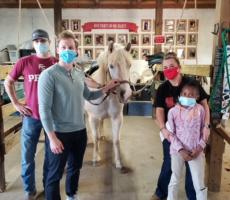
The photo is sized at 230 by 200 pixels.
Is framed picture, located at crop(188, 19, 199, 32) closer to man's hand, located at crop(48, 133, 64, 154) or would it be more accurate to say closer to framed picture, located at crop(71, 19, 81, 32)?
framed picture, located at crop(71, 19, 81, 32)

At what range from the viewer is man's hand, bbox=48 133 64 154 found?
5.35 ft

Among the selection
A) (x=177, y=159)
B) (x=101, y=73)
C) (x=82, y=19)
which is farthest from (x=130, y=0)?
(x=177, y=159)

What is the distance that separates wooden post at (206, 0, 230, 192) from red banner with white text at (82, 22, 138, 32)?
18.8 ft

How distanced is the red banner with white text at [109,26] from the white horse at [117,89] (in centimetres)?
519

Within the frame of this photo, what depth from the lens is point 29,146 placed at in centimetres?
223

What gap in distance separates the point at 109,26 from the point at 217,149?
6.18 metres

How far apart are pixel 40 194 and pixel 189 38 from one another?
266 inches

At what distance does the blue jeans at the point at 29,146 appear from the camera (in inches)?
85.4

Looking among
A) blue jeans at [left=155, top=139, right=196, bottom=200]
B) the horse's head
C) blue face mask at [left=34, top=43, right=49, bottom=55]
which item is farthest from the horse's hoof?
blue face mask at [left=34, top=43, right=49, bottom=55]

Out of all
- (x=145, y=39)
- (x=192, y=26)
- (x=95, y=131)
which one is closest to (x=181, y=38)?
(x=192, y=26)

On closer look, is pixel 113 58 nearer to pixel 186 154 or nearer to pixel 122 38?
pixel 186 154

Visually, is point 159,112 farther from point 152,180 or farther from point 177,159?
point 152,180

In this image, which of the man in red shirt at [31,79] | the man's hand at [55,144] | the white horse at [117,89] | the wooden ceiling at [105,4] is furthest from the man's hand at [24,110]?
the wooden ceiling at [105,4]

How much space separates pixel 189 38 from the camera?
25.7 ft
